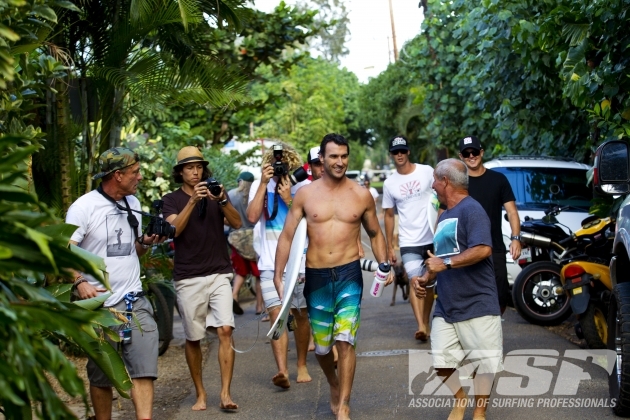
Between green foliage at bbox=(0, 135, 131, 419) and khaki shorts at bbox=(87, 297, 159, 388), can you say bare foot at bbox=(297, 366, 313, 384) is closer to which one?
khaki shorts at bbox=(87, 297, 159, 388)

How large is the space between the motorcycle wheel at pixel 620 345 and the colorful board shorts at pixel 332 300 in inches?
71.1

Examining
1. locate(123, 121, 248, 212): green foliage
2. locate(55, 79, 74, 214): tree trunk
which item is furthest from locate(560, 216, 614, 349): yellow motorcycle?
locate(123, 121, 248, 212): green foliage

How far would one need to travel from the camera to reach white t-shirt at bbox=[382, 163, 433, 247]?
10.3 m

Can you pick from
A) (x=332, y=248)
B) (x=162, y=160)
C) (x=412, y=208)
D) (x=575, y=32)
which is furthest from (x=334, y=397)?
(x=162, y=160)

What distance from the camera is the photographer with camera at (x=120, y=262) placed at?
646 cm

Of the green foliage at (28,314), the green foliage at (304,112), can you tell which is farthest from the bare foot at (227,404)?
the green foliage at (304,112)

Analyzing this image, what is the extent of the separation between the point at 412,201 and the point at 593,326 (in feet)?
7.47

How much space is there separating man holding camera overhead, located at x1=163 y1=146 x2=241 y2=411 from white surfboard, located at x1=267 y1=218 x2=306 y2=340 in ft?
2.47

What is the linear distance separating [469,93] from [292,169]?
11.3 metres

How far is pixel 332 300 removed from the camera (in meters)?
7.24

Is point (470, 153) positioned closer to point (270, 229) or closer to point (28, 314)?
point (270, 229)

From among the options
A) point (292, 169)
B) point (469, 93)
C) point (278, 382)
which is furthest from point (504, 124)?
point (278, 382)

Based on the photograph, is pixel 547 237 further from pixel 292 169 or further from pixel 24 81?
pixel 24 81

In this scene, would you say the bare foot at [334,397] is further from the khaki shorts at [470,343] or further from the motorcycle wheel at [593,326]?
the motorcycle wheel at [593,326]
